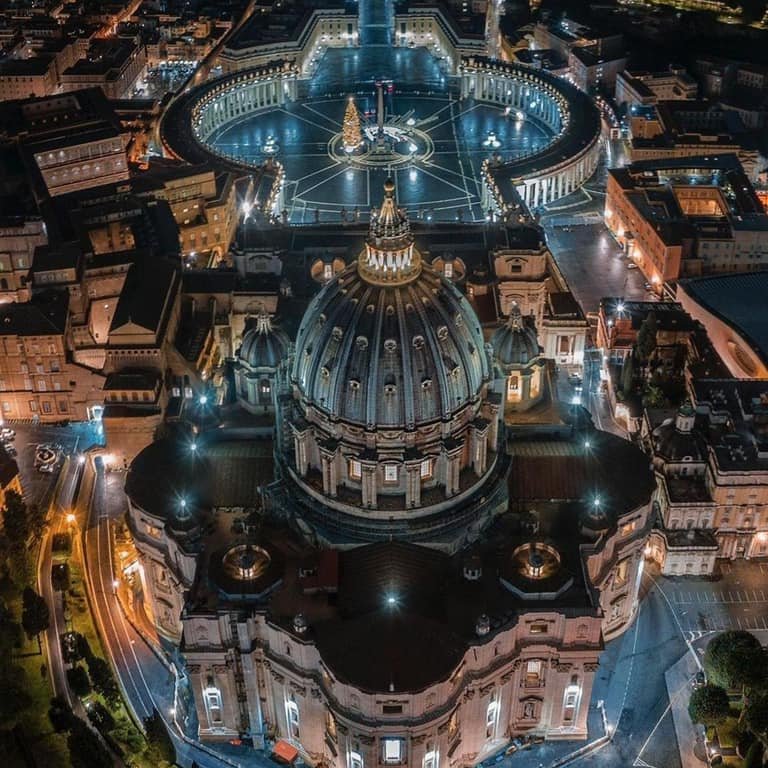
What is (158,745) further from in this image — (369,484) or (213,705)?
(369,484)

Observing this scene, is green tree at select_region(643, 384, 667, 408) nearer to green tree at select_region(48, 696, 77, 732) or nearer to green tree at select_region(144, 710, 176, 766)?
green tree at select_region(144, 710, 176, 766)

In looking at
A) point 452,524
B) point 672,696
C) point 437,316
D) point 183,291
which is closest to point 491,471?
point 452,524

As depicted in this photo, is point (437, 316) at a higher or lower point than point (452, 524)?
higher

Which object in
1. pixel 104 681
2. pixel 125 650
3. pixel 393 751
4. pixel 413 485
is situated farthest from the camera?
pixel 125 650

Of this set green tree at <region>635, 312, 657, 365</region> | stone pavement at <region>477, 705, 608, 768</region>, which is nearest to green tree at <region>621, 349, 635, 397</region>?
green tree at <region>635, 312, 657, 365</region>

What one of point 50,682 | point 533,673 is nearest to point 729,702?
point 533,673

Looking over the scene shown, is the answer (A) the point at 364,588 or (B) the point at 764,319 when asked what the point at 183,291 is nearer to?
(A) the point at 364,588
